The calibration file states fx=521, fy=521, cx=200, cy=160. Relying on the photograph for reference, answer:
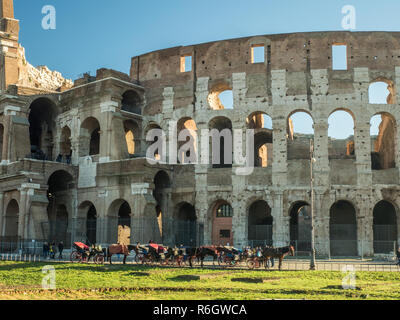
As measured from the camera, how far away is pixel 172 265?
23344mm

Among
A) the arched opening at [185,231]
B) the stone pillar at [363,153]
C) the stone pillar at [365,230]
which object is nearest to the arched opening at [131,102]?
the arched opening at [185,231]

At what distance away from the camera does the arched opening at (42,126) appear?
40.2m

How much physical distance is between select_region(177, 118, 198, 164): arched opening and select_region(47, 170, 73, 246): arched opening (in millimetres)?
8065

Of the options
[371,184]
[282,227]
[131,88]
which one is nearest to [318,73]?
[371,184]

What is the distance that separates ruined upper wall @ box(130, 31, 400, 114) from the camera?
3266 cm

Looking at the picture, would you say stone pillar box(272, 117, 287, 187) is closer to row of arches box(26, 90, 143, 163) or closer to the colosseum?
the colosseum

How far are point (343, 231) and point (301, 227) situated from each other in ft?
42.4

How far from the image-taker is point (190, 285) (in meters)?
15.2

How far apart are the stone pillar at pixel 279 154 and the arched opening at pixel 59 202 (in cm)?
1457

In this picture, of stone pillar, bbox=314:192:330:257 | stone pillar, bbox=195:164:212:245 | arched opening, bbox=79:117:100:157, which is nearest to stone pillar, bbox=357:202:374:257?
stone pillar, bbox=314:192:330:257

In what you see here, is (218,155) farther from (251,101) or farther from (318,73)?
(318,73)

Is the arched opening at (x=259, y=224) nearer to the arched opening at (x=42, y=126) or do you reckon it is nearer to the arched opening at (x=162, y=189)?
the arched opening at (x=162, y=189)

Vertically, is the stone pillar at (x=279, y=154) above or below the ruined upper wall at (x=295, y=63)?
below

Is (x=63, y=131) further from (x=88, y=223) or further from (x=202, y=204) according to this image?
(x=202, y=204)
